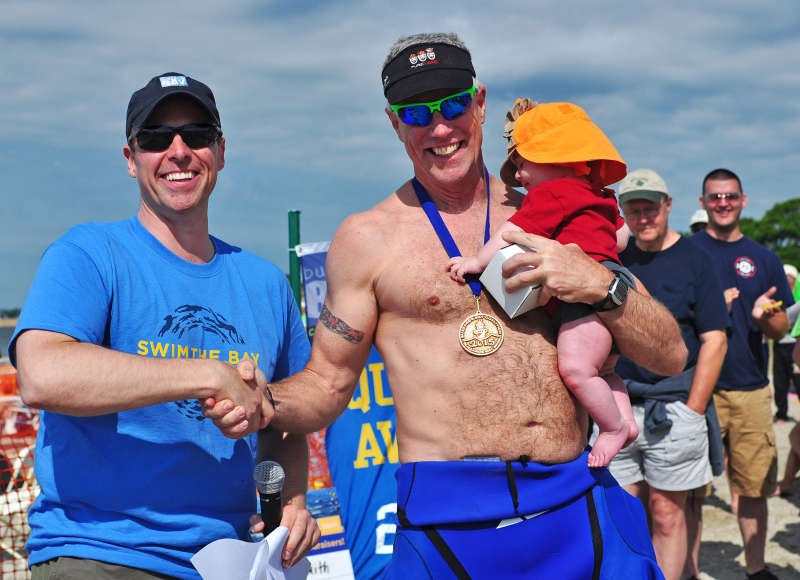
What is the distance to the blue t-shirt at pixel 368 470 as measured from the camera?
4914mm

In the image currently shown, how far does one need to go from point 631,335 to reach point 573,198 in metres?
0.55

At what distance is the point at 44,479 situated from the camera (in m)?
2.39

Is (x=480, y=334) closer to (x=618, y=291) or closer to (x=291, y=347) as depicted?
(x=618, y=291)

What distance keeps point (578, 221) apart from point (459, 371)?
71 centimetres

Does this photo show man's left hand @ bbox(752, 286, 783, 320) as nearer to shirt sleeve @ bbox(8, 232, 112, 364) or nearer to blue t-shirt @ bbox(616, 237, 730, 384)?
blue t-shirt @ bbox(616, 237, 730, 384)

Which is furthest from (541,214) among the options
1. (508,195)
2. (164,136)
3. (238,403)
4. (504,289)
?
(164,136)

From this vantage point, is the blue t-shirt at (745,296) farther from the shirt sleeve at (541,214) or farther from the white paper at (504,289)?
the white paper at (504,289)

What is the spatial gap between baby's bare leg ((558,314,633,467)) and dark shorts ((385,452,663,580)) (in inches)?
6.7

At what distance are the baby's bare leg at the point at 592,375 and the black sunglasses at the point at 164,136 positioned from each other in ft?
4.94

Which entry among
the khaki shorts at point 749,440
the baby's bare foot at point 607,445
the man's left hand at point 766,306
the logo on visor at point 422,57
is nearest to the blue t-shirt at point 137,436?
the logo on visor at point 422,57

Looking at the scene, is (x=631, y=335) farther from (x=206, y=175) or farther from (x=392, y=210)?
(x=206, y=175)

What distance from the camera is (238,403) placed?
7.59 feet

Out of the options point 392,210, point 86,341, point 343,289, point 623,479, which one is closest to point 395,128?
point 392,210

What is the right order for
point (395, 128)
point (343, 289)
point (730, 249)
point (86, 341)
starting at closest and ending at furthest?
point (86, 341), point (343, 289), point (395, 128), point (730, 249)
